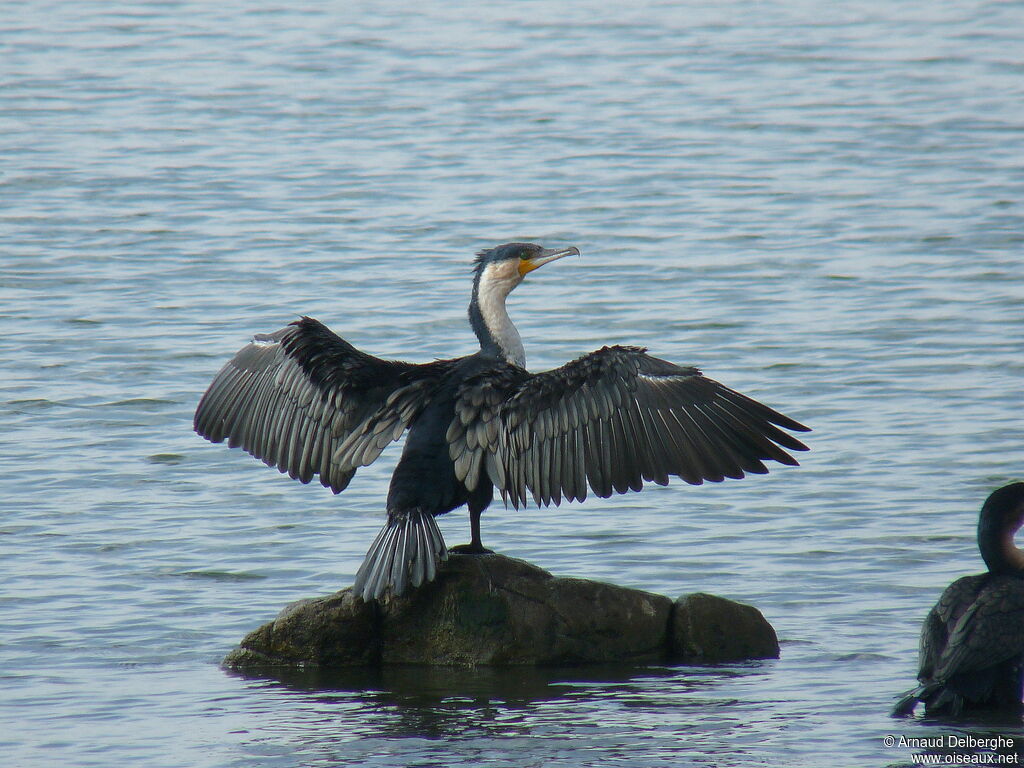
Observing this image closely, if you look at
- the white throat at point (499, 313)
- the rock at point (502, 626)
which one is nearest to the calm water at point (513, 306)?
the rock at point (502, 626)

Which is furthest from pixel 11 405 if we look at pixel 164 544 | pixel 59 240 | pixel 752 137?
pixel 752 137

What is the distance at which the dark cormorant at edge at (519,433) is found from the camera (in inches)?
263

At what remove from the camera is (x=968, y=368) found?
1126 cm

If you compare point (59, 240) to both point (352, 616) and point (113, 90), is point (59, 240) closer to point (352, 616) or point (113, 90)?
point (113, 90)

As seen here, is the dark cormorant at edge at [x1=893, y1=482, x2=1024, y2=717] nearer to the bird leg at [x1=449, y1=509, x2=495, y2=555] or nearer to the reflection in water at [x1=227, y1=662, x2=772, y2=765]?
the reflection in water at [x1=227, y1=662, x2=772, y2=765]

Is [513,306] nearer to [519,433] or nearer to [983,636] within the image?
[519,433]

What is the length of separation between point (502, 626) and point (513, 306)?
6.82m

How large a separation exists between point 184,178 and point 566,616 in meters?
11.6

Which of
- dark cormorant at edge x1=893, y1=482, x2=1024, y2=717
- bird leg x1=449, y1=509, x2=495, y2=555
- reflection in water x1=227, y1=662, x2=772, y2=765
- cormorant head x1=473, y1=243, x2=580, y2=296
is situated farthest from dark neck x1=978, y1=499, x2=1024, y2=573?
cormorant head x1=473, y1=243, x2=580, y2=296

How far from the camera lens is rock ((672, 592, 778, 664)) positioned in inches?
270

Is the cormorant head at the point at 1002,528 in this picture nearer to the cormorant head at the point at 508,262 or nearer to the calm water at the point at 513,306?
the calm water at the point at 513,306

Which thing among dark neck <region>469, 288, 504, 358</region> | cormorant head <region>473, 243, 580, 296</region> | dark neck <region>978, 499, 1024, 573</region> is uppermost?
cormorant head <region>473, 243, 580, 296</region>

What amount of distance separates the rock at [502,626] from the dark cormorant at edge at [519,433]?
0.22 m

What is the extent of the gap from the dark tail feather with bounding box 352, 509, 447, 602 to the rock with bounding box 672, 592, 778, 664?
38.7 inches
